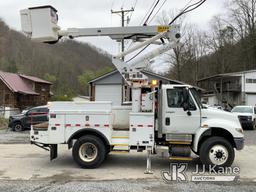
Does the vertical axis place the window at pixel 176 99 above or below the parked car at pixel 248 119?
above

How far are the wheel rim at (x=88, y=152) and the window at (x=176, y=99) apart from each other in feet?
8.54

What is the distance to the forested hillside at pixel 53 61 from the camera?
212 ft

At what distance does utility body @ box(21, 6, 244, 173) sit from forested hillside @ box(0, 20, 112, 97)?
4999 cm

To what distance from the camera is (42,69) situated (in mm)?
81250

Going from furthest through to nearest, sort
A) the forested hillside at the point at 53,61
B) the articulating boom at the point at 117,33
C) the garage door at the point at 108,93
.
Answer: the forested hillside at the point at 53,61 < the garage door at the point at 108,93 < the articulating boom at the point at 117,33

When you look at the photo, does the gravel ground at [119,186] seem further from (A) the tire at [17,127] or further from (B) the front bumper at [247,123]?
(B) the front bumper at [247,123]

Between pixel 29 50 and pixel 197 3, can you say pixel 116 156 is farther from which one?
pixel 29 50

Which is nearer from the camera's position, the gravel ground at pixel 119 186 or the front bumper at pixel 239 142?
the gravel ground at pixel 119 186

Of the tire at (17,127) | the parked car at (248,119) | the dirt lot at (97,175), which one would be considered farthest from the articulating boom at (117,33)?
the parked car at (248,119)

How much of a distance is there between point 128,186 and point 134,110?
2506 millimetres

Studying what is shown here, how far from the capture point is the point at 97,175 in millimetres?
7809

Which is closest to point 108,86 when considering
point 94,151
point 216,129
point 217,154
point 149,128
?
point 94,151

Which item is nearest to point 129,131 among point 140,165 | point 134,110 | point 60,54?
point 134,110

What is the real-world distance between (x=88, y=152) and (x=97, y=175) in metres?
1.00
